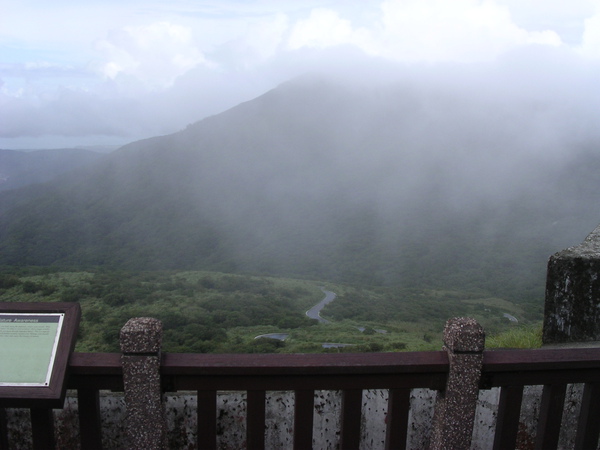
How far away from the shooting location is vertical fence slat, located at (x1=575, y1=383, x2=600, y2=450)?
10.4 ft

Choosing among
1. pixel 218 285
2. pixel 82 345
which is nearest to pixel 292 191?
pixel 218 285

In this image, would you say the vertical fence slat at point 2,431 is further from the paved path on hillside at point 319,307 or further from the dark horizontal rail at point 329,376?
the paved path on hillside at point 319,307

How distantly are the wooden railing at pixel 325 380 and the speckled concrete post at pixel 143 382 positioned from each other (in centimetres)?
6

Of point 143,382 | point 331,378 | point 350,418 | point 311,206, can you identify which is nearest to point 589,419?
point 350,418

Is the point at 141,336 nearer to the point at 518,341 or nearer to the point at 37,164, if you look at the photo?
the point at 518,341

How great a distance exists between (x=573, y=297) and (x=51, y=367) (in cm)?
445

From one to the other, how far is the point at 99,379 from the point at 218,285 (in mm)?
20350

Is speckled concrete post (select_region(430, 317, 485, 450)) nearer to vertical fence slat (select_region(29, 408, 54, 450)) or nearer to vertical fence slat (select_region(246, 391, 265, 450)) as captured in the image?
vertical fence slat (select_region(246, 391, 265, 450))

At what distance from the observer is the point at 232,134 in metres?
152

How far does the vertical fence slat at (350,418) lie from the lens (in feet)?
9.71

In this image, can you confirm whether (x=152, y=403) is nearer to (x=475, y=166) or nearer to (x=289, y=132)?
(x=475, y=166)

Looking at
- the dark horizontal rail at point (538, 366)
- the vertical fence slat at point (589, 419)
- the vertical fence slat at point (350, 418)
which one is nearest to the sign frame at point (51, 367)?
the vertical fence slat at point (350, 418)

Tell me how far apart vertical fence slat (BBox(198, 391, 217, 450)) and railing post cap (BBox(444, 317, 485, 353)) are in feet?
4.60

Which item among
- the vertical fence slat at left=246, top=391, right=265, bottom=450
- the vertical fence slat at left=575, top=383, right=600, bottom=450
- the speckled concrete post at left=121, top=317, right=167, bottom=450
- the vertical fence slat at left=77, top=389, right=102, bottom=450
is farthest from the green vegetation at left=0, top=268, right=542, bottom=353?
the vertical fence slat at left=246, top=391, right=265, bottom=450
